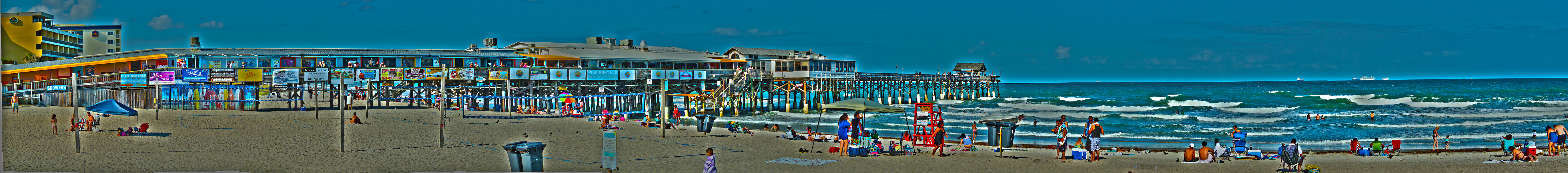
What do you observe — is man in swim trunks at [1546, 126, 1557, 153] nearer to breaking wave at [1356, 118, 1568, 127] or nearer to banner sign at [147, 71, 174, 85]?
breaking wave at [1356, 118, 1568, 127]

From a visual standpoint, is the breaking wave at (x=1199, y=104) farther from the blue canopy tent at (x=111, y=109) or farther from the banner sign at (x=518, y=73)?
the blue canopy tent at (x=111, y=109)

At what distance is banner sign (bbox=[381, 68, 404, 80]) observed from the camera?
121 feet

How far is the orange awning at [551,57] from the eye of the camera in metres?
44.6

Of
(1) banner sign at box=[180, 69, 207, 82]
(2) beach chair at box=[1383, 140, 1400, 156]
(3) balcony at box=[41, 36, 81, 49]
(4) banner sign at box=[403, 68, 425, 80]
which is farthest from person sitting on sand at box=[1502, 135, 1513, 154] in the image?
(3) balcony at box=[41, 36, 81, 49]

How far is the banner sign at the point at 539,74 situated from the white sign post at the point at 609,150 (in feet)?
85.3

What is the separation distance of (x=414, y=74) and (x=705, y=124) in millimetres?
17815

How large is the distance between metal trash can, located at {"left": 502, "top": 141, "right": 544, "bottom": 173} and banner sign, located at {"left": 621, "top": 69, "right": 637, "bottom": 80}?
29.7m

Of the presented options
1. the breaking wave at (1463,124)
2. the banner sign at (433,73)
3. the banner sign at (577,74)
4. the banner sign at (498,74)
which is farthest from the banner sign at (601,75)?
the breaking wave at (1463,124)

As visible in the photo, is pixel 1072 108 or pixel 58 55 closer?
pixel 1072 108

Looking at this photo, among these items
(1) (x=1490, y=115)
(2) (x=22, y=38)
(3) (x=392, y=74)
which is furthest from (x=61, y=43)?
(1) (x=1490, y=115)

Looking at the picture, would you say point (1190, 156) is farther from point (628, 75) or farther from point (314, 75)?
point (314, 75)

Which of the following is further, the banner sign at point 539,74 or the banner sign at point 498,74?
the banner sign at point 539,74

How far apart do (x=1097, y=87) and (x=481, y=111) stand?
128621 millimetres

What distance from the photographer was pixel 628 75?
41.3 meters
